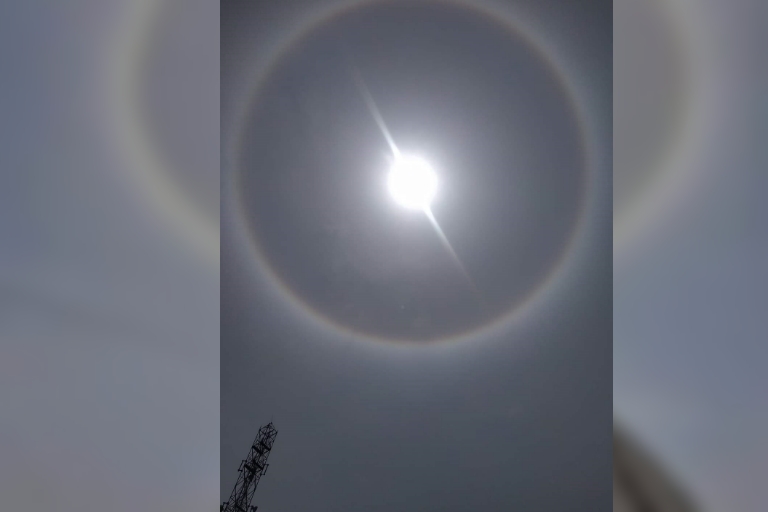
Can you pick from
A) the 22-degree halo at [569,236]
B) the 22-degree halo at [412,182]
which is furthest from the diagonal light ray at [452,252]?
the 22-degree halo at [569,236]

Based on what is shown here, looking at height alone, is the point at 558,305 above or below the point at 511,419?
above

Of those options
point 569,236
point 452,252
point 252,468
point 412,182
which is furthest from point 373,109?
A: point 252,468

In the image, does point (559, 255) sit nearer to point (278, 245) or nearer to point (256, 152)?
point (278, 245)

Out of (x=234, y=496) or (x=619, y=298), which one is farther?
(x=234, y=496)

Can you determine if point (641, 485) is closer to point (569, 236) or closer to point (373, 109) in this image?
point (569, 236)

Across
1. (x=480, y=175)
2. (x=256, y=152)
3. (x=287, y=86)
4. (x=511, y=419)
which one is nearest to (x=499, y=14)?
(x=480, y=175)

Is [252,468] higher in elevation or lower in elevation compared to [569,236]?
lower

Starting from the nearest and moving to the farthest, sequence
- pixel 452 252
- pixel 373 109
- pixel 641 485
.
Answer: pixel 641 485
pixel 373 109
pixel 452 252

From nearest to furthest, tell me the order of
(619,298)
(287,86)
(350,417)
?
(619,298) → (287,86) → (350,417)
